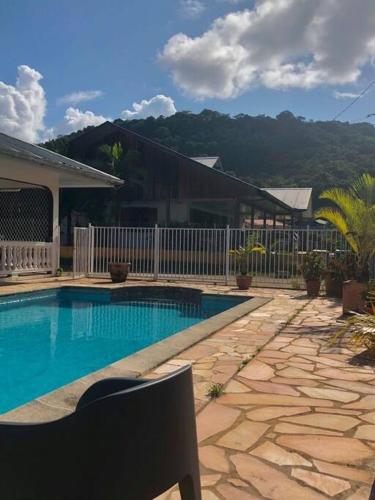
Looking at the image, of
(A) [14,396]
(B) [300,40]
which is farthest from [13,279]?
(B) [300,40]

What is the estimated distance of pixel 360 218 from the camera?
324 inches

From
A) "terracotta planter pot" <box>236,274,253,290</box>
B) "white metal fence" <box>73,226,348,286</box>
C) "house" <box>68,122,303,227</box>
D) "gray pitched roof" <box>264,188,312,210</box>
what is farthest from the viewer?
"gray pitched roof" <box>264,188,312,210</box>

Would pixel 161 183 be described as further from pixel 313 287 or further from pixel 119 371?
pixel 119 371

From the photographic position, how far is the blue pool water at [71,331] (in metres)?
5.30

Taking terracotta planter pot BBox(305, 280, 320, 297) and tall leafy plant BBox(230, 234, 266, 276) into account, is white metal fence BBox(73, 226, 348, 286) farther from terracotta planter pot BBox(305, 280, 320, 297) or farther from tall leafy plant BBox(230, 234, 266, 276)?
terracotta planter pot BBox(305, 280, 320, 297)

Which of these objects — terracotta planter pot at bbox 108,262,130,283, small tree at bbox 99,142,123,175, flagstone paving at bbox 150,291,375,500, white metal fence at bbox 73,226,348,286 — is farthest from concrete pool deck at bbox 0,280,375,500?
small tree at bbox 99,142,123,175

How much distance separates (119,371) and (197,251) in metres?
10.3

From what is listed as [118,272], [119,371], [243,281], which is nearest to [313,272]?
[243,281]

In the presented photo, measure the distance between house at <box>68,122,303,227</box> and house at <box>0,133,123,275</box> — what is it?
631 cm

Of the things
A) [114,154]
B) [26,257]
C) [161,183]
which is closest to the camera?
[26,257]

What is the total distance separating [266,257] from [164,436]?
12.2m

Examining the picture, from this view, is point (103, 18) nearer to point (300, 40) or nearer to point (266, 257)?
point (300, 40)

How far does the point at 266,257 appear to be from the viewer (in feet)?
44.3

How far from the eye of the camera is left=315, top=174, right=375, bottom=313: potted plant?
7.79m
